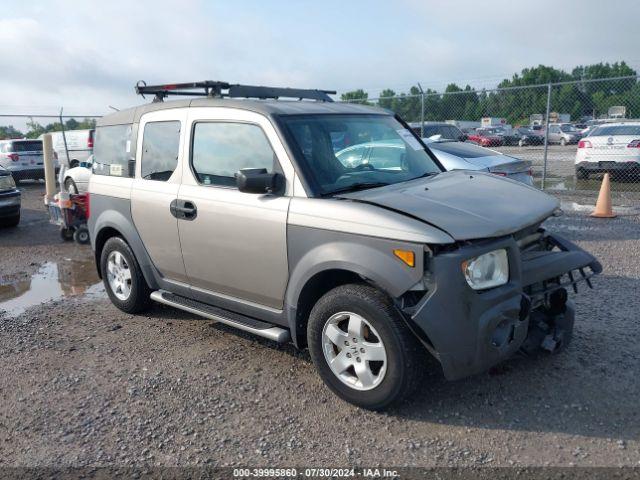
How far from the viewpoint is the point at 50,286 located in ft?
23.7

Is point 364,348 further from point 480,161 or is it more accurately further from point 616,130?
point 616,130

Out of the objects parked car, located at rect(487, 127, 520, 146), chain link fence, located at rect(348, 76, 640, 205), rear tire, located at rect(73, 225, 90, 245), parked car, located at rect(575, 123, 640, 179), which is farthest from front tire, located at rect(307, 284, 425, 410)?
parked car, located at rect(487, 127, 520, 146)

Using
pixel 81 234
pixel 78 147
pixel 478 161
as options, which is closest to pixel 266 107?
pixel 478 161

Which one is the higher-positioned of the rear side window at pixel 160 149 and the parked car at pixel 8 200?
the rear side window at pixel 160 149

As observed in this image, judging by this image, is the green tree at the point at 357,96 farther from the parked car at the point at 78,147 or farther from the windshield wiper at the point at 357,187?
the windshield wiper at the point at 357,187

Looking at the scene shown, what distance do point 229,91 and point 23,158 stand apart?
16304mm

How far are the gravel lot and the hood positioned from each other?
1147 millimetres

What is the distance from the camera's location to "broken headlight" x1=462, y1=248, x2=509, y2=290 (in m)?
3.45

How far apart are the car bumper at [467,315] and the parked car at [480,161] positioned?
16.5 feet

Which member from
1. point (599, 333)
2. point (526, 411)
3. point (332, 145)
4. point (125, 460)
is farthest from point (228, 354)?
point (599, 333)

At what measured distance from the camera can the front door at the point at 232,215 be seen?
4.19 meters

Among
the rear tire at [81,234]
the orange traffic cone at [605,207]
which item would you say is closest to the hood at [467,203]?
the orange traffic cone at [605,207]

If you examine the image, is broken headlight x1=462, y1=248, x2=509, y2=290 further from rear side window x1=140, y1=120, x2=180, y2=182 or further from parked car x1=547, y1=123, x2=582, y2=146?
parked car x1=547, y1=123, x2=582, y2=146

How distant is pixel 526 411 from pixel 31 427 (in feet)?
10.3
